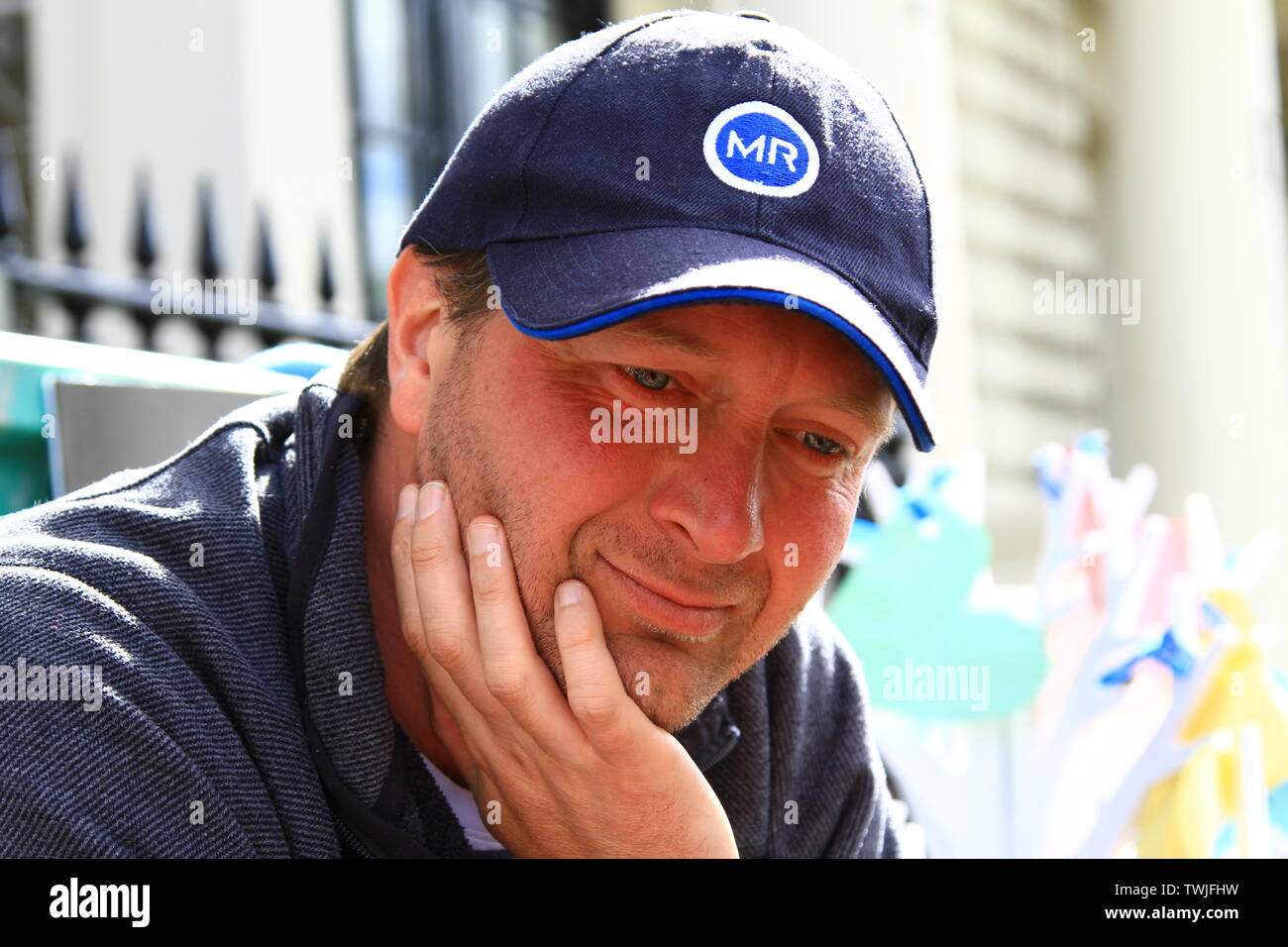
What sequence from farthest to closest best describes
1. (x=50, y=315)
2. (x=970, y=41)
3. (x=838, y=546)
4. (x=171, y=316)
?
(x=970, y=41), (x=50, y=315), (x=171, y=316), (x=838, y=546)

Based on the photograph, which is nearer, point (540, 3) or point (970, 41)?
point (540, 3)

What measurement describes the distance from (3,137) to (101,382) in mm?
5147

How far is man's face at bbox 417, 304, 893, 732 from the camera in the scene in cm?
175

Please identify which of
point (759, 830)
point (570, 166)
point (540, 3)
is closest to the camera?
point (570, 166)

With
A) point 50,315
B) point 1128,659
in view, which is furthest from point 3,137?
point 1128,659

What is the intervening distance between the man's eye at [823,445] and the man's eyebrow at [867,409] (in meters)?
0.05

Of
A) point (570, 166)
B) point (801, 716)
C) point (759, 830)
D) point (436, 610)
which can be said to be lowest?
point (759, 830)

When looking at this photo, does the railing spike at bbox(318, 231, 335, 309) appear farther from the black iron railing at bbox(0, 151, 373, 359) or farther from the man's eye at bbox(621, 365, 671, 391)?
the man's eye at bbox(621, 365, 671, 391)

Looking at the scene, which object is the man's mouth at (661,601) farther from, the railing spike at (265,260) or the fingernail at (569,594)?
the railing spike at (265,260)

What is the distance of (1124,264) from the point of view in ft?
30.1

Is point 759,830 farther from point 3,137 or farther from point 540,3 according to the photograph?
point 540,3

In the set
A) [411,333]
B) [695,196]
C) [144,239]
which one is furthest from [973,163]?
[695,196]

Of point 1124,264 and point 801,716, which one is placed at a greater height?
point 1124,264

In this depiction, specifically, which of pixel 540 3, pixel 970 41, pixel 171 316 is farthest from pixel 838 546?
pixel 970 41
